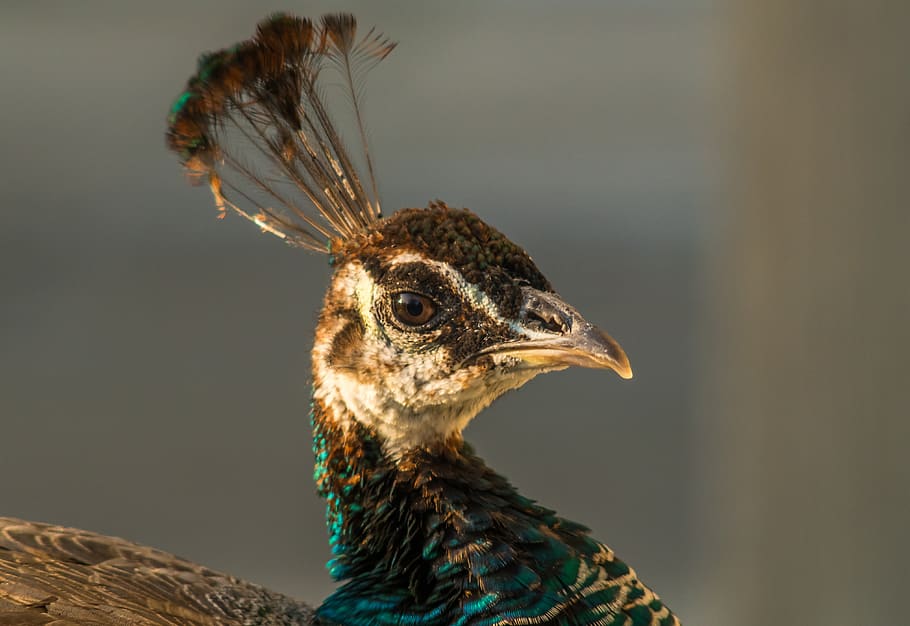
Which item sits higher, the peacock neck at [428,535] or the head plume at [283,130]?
the head plume at [283,130]

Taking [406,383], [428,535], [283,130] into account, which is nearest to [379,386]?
[406,383]

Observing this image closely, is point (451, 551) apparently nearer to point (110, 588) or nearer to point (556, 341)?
point (556, 341)

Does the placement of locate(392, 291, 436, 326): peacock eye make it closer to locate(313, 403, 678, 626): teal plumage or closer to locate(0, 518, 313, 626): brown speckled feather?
locate(313, 403, 678, 626): teal plumage

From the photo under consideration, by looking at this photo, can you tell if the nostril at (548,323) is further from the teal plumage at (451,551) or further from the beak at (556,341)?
the teal plumage at (451,551)

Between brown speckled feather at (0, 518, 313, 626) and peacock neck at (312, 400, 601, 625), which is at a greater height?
peacock neck at (312, 400, 601, 625)

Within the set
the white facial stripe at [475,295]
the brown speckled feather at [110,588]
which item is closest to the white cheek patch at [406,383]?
the white facial stripe at [475,295]

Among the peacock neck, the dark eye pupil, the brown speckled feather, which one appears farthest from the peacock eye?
the brown speckled feather
